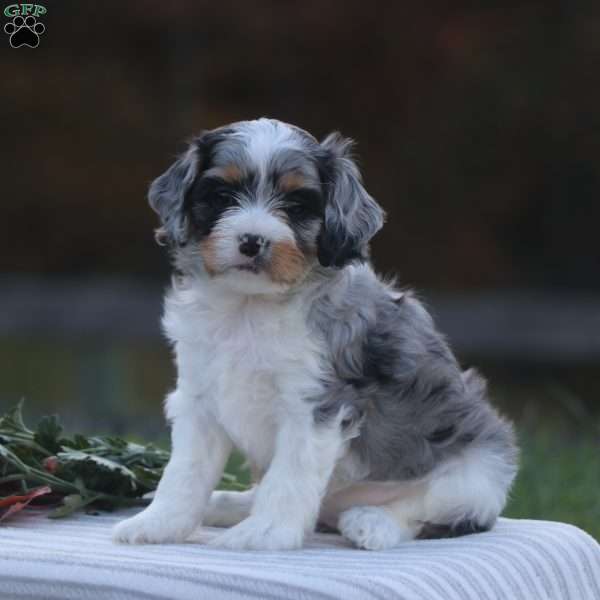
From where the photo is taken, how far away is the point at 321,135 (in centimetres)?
1501

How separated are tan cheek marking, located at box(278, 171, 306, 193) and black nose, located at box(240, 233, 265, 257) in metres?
0.22

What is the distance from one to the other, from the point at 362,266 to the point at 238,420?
2.21 feet

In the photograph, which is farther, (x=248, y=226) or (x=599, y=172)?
(x=599, y=172)

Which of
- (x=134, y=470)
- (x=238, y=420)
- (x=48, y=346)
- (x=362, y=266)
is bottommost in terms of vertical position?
(x=48, y=346)

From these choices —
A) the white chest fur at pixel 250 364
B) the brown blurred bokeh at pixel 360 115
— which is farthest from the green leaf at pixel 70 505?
the brown blurred bokeh at pixel 360 115

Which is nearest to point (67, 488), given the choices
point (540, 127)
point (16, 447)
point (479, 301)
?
point (16, 447)

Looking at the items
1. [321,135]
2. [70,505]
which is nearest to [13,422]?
[70,505]

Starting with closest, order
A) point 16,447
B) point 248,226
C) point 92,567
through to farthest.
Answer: point 92,567
point 248,226
point 16,447

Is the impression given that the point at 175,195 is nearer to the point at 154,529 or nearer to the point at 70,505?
the point at 154,529

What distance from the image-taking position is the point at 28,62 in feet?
51.5

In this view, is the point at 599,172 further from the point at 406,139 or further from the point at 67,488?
the point at 67,488

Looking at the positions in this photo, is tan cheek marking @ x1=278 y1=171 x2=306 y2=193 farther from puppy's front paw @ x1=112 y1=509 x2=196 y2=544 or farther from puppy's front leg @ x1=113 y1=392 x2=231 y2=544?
puppy's front paw @ x1=112 y1=509 x2=196 y2=544

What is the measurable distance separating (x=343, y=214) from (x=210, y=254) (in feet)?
1.47

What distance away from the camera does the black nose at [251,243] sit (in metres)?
4.16
